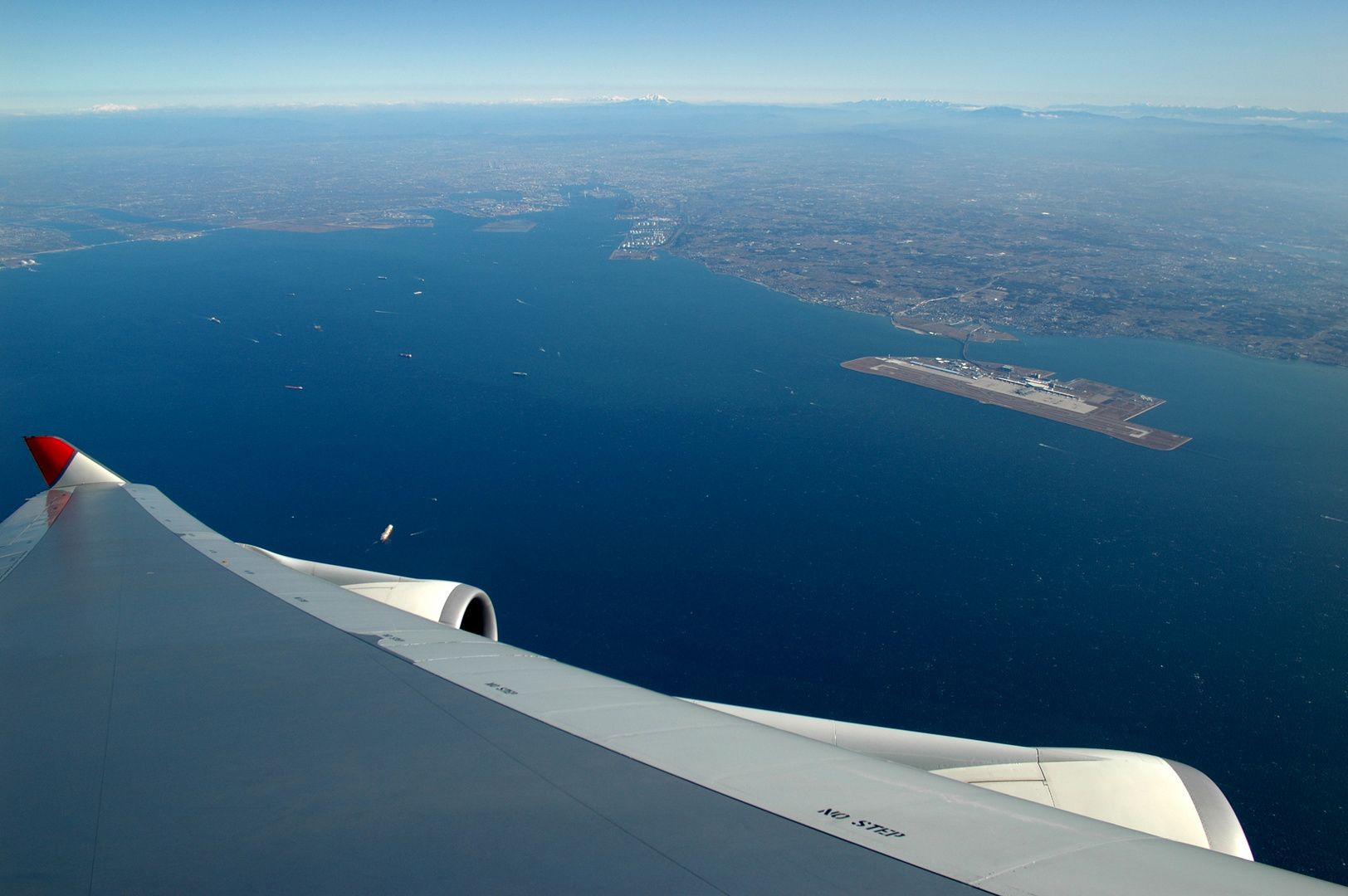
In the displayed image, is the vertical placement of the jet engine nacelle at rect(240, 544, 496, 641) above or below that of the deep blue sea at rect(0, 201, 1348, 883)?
above

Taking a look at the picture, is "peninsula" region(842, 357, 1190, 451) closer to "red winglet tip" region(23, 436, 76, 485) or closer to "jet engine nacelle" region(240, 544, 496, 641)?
"jet engine nacelle" region(240, 544, 496, 641)

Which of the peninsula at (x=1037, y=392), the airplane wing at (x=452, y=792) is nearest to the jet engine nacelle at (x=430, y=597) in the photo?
the airplane wing at (x=452, y=792)

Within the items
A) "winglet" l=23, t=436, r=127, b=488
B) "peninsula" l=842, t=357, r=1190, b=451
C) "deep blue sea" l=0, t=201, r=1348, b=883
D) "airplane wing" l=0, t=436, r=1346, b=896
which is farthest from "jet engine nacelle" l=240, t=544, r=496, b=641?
"peninsula" l=842, t=357, r=1190, b=451

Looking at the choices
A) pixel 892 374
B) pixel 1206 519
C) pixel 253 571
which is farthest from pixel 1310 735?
pixel 892 374

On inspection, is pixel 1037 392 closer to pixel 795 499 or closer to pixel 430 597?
pixel 795 499

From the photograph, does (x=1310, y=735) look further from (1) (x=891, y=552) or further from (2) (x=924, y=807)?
(2) (x=924, y=807)

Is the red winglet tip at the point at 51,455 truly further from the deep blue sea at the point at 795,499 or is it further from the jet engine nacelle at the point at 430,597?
the deep blue sea at the point at 795,499
